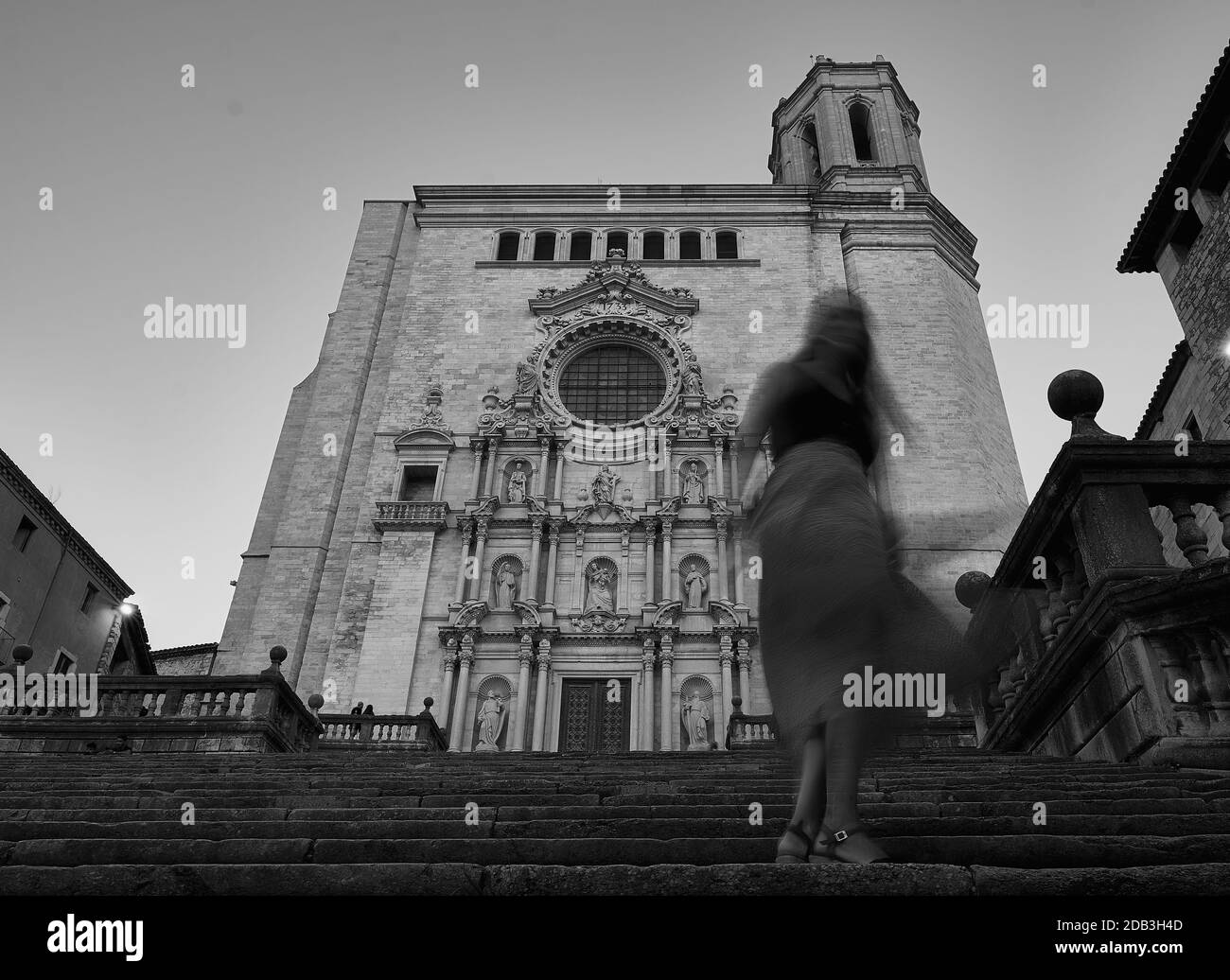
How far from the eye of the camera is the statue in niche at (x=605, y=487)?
24969 mm

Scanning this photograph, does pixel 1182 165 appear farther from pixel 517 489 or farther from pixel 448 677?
pixel 448 677

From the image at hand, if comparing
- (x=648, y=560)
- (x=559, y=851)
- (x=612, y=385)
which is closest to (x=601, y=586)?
(x=648, y=560)

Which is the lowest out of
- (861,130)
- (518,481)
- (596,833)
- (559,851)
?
(559,851)

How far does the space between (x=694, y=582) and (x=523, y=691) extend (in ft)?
16.3

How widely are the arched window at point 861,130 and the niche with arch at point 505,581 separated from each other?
2184 centimetres

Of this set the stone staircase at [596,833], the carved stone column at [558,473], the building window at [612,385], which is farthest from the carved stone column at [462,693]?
the stone staircase at [596,833]

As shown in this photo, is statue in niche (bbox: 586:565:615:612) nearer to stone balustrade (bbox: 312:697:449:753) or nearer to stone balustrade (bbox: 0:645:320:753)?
stone balustrade (bbox: 312:697:449:753)

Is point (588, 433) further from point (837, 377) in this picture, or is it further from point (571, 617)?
point (837, 377)

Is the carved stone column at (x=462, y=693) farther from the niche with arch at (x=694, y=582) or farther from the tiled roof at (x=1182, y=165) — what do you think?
the tiled roof at (x=1182, y=165)

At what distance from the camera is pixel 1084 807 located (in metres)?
4.60

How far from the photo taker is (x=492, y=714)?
21.6 metres
